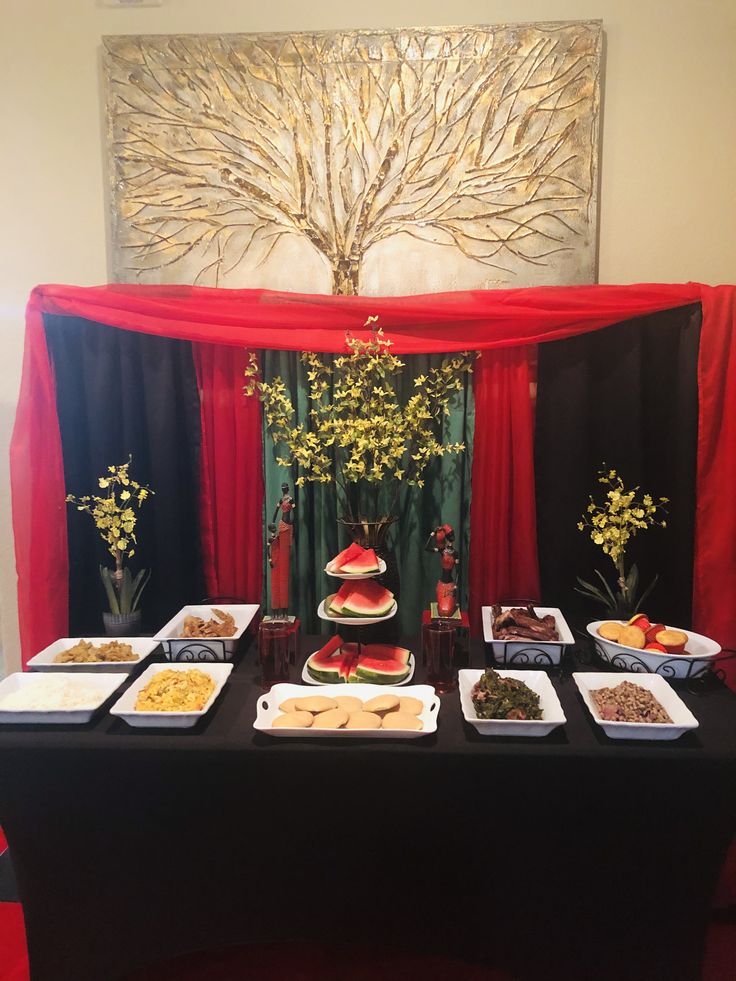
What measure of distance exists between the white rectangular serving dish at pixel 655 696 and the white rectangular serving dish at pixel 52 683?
1383 millimetres

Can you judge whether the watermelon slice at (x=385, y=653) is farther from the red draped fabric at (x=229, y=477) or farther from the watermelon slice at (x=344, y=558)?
the red draped fabric at (x=229, y=477)

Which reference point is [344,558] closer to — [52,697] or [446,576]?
[446,576]

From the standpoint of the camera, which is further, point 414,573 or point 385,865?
point 414,573

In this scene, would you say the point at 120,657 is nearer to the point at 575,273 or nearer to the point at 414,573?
the point at 414,573

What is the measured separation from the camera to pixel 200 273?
271 cm

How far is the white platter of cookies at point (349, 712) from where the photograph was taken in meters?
1.78

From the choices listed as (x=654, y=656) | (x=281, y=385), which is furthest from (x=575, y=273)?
(x=654, y=656)

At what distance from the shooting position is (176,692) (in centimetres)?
195

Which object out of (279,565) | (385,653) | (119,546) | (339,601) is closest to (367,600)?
(339,601)

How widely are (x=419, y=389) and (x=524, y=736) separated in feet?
4.50

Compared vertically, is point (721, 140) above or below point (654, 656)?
above

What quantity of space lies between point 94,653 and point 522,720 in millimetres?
1416

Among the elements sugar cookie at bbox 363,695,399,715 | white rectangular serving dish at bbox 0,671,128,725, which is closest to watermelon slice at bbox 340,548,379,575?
sugar cookie at bbox 363,695,399,715

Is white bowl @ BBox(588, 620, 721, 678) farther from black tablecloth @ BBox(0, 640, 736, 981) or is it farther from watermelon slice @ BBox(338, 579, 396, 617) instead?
watermelon slice @ BBox(338, 579, 396, 617)
